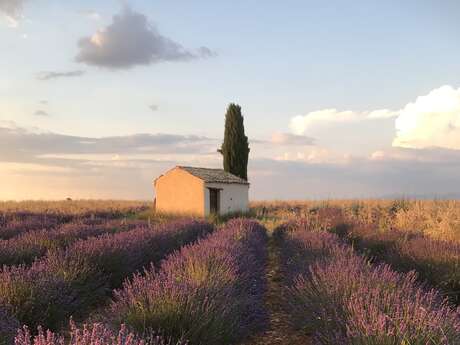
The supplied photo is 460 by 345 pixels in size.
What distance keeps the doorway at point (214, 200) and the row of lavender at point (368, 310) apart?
1827 cm

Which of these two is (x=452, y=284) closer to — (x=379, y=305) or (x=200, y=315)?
(x=379, y=305)

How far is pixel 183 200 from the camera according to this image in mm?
24812

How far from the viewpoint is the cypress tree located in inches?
1294

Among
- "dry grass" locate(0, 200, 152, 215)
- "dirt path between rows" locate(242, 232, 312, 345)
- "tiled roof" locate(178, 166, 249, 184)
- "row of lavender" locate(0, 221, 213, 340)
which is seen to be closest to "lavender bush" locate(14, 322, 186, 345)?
"row of lavender" locate(0, 221, 213, 340)

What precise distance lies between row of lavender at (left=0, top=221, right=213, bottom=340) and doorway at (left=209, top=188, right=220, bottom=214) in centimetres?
1495

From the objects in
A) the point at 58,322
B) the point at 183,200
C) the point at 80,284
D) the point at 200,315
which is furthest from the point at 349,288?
the point at 183,200

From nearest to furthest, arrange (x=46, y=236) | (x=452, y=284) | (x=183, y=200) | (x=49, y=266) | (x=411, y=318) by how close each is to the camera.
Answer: (x=411, y=318), (x=49, y=266), (x=452, y=284), (x=46, y=236), (x=183, y=200)

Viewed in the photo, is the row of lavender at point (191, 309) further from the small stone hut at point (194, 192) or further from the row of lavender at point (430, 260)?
the small stone hut at point (194, 192)

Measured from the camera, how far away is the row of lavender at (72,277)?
4.87m

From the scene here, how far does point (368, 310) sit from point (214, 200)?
70.1 ft

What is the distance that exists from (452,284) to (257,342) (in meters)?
3.79

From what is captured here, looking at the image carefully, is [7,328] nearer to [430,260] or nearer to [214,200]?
[430,260]

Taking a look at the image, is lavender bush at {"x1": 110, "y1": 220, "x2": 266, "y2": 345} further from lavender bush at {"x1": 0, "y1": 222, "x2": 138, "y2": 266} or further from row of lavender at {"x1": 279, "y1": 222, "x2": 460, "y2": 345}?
lavender bush at {"x1": 0, "y1": 222, "x2": 138, "y2": 266}

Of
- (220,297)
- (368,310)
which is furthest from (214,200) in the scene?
(368,310)
